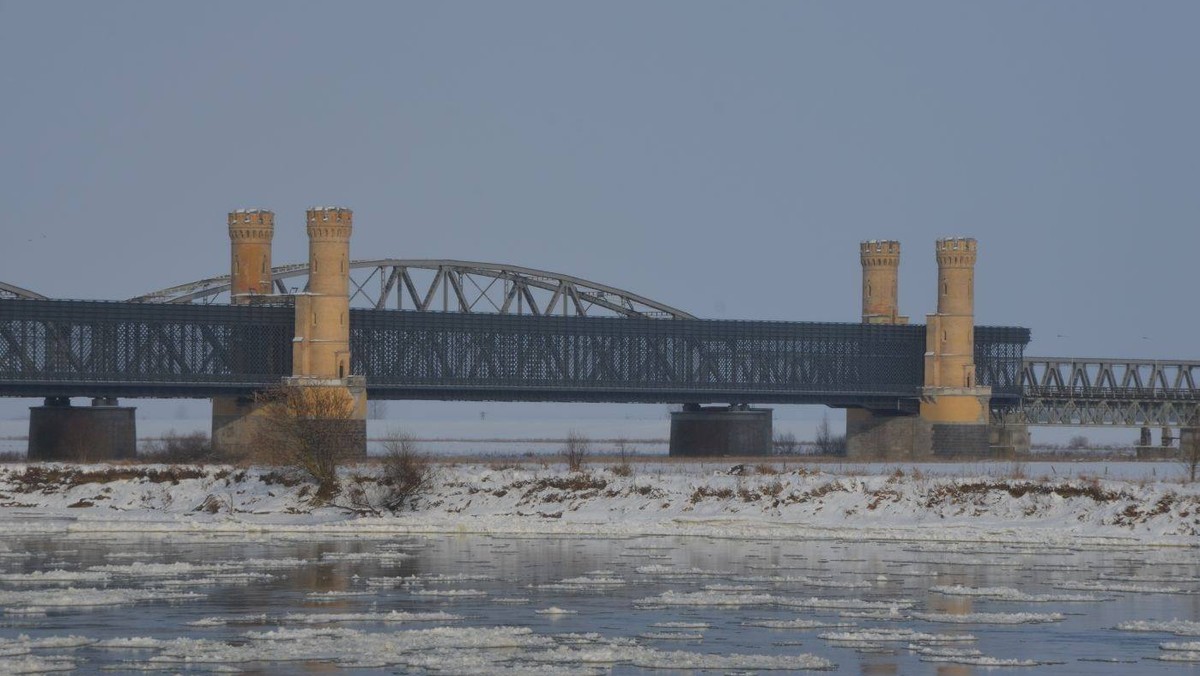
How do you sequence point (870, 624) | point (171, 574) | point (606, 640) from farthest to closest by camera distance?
point (171, 574)
point (870, 624)
point (606, 640)

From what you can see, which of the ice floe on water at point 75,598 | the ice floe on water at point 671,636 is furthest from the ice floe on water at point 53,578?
the ice floe on water at point 671,636

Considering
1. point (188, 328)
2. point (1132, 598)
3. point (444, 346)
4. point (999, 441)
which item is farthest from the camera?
point (999, 441)

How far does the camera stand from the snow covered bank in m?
55.1

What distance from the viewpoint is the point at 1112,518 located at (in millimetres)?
54938

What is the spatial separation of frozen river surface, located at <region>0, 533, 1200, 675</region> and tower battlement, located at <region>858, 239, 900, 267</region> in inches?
2587

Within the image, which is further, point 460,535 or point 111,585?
point 460,535

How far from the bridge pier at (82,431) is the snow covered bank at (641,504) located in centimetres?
2245

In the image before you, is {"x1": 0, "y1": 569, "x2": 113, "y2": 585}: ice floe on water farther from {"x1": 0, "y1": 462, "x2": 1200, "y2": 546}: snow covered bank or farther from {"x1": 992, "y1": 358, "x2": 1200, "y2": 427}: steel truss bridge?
{"x1": 992, "y1": 358, "x2": 1200, "y2": 427}: steel truss bridge

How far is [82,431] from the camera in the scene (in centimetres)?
9031

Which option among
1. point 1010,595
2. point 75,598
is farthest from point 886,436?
point 75,598

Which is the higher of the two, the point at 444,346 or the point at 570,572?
the point at 444,346

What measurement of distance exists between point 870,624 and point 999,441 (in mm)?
81440

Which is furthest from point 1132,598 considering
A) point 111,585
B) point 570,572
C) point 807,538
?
point 111,585

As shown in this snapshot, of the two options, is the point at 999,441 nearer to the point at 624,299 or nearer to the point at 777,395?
the point at 777,395
